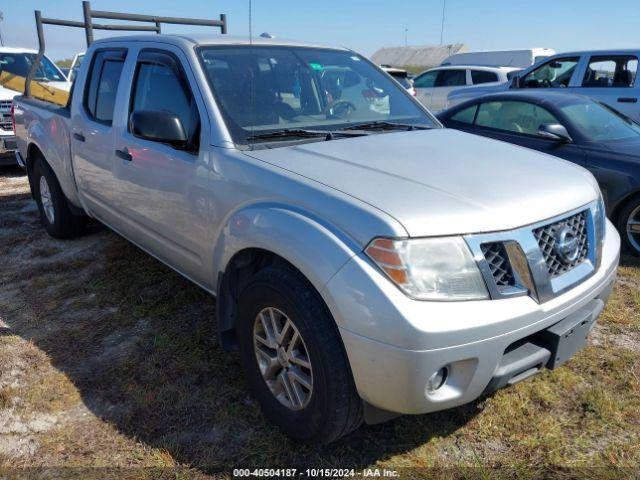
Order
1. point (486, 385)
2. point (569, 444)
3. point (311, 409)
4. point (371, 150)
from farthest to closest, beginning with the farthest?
point (371, 150) < point (569, 444) < point (311, 409) < point (486, 385)

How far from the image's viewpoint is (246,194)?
2.46 meters

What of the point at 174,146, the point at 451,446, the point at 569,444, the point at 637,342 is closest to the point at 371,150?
the point at 174,146

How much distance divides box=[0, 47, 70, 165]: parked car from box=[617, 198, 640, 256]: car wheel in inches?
303

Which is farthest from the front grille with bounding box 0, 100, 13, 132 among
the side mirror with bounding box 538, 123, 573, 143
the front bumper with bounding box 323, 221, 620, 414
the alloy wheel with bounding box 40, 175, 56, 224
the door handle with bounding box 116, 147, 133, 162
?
the front bumper with bounding box 323, 221, 620, 414

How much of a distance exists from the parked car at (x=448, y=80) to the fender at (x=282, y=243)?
34.6 feet

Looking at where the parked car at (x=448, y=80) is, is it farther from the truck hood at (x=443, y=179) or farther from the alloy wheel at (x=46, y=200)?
the truck hood at (x=443, y=179)

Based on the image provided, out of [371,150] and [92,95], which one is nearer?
[371,150]

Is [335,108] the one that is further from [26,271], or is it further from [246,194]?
[26,271]

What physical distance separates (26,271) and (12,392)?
194 cm

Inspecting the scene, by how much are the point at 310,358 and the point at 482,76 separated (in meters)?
11.6

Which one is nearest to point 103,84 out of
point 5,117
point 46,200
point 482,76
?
point 46,200

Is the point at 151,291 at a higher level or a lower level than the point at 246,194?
lower

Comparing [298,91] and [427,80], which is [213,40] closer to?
[298,91]

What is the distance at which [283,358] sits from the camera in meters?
2.36
